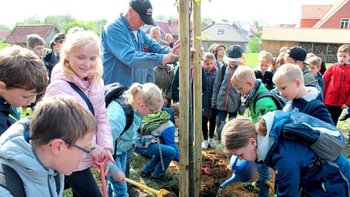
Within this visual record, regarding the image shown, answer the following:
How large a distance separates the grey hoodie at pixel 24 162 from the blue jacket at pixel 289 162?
4.68ft

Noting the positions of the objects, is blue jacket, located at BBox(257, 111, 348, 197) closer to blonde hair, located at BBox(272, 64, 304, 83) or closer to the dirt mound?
blonde hair, located at BBox(272, 64, 304, 83)

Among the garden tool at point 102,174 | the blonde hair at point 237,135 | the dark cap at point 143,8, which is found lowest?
the garden tool at point 102,174

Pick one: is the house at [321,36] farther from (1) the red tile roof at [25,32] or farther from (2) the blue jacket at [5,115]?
(2) the blue jacket at [5,115]

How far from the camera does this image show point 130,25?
335 centimetres

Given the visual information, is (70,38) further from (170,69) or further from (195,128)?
(170,69)

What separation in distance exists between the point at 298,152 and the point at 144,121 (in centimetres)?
220

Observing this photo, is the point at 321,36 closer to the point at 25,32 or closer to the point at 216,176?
the point at 216,176

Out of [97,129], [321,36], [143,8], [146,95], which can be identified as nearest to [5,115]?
[97,129]

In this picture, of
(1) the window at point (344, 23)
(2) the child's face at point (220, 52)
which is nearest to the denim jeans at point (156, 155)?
(2) the child's face at point (220, 52)

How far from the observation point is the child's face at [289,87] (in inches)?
120

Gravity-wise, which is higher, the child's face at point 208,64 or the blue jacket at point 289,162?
the child's face at point 208,64

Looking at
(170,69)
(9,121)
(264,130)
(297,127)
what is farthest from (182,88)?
(170,69)

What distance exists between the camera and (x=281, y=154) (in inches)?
86.4

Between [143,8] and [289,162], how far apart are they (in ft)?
6.62
